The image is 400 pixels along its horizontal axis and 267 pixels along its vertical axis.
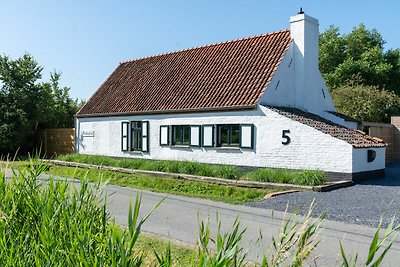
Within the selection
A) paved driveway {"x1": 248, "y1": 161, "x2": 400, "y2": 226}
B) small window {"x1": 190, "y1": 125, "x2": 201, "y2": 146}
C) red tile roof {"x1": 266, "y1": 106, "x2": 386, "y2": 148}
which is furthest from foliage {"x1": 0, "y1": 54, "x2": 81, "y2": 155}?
paved driveway {"x1": 248, "y1": 161, "x2": 400, "y2": 226}

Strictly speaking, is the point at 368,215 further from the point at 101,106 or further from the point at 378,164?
the point at 101,106

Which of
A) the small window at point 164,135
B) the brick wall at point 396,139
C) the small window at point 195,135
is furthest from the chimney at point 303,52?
the brick wall at point 396,139

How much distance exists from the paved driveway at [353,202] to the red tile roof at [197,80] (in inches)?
232

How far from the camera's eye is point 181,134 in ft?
64.9

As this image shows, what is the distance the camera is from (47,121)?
29422mm

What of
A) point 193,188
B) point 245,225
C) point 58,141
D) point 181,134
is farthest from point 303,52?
point 58,141

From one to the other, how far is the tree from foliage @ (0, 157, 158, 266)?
1358 inches

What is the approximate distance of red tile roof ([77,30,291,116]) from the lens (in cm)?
1819

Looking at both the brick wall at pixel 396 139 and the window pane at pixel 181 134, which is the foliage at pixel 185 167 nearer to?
the window pane at pixel 181 134

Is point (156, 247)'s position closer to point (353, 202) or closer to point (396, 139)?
point (353, 202)

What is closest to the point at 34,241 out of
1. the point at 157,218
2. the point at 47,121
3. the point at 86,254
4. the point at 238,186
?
the point at 86,254

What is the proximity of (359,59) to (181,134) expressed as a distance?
26170 mm

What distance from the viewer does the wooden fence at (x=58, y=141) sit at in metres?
27.2

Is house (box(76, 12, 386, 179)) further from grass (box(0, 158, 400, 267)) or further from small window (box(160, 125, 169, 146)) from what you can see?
grass (box(0, 158, 400, 267))
